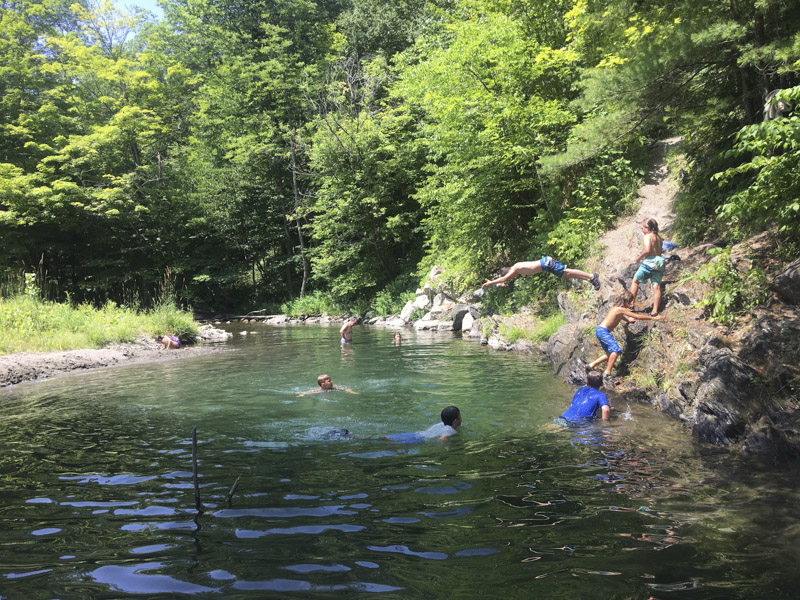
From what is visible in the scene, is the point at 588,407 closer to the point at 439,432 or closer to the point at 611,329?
the point at 439,432

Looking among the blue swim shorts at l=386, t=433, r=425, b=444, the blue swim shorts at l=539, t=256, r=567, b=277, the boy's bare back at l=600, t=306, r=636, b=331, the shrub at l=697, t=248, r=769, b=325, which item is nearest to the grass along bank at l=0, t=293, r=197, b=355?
the blue swim shorts at l=386, t=433, r=425, b=444

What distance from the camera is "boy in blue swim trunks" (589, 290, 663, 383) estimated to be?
376 inches

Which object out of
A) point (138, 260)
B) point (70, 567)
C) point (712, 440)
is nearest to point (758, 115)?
point (712, 440)

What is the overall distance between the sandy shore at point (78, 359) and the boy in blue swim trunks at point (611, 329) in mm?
11438

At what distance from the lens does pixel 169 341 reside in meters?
17.1

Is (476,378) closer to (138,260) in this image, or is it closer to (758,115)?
(758,115)

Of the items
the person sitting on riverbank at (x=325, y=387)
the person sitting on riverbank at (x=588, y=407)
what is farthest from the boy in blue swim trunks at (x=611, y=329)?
the person sitting on riverbank at (x=325, y=387)

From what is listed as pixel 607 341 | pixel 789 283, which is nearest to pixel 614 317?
pixel 607 341

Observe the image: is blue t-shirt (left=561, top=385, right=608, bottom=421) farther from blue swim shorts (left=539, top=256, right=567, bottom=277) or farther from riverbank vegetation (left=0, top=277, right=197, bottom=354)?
riverbank vegetation (left=0, top=277, right=197, bottom=354)

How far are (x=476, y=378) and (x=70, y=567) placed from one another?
838cm

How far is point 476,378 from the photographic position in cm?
1116

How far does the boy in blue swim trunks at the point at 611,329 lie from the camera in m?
9.55

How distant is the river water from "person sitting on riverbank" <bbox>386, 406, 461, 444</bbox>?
194mm

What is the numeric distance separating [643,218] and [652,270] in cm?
496
